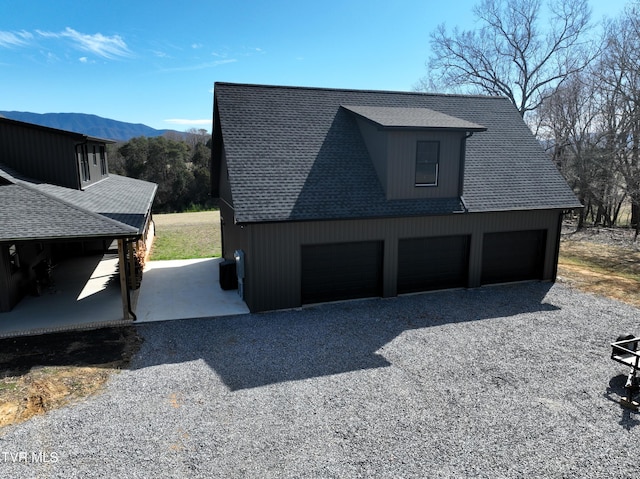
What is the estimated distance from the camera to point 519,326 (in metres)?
Result: 10.2

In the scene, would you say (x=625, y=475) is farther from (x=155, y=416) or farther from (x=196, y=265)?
(x=196, y=265)

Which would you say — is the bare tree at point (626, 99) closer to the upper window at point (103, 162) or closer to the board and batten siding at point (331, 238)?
the board and batten siding at point (331, 238)

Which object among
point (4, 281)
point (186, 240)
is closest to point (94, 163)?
point (186, 240)

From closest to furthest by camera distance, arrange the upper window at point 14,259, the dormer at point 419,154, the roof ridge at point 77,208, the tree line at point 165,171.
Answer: the roof ridge at point 77,208
the upper window at point 14,259
the dormer at point 419,154
the tree line at point 165,171

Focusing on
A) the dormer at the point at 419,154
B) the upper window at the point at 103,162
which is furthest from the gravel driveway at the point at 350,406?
the upper window at the point at 103,162

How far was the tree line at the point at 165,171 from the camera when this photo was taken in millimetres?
42844

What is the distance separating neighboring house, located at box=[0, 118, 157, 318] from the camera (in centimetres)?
922

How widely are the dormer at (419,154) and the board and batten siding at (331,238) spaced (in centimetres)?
90

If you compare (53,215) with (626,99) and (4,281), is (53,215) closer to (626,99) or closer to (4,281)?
(4,281)

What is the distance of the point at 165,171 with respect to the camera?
43.5m

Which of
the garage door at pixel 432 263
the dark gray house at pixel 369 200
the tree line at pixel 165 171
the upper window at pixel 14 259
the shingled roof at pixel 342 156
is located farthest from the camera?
the tree line at pixel 165 171

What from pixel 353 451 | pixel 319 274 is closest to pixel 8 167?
pixel 319 274

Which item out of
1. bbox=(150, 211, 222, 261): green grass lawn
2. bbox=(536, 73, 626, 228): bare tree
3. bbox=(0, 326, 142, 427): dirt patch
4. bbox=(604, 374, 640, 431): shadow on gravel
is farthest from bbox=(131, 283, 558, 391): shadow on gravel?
bbox=(536, 73, 626, 228): bare tree

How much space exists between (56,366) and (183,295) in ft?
15.3
